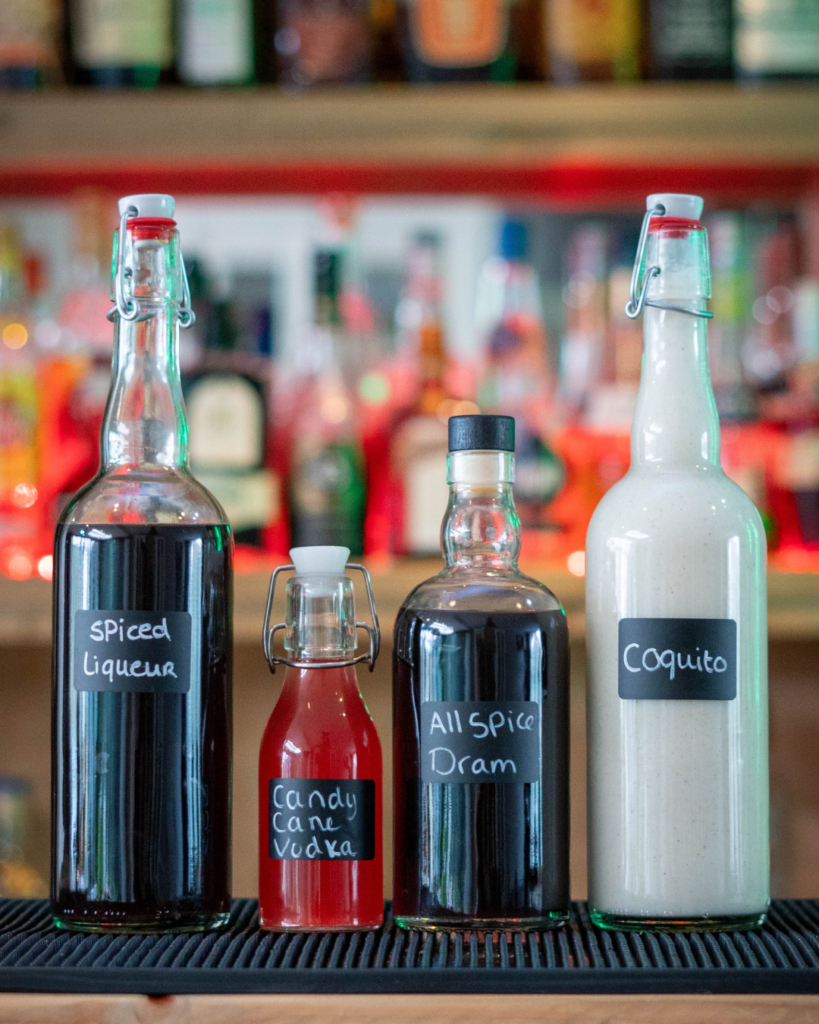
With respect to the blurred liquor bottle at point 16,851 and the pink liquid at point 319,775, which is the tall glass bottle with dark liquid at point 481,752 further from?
the blurred liquor bottle at point 16,851

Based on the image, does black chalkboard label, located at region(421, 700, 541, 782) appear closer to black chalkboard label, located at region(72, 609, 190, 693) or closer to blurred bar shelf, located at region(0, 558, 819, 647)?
black chalkboard label, located at region(72, 609, 190, 693)

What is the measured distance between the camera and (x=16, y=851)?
1.27 metres

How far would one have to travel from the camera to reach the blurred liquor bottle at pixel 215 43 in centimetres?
117

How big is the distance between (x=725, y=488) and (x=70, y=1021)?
1.19 ft

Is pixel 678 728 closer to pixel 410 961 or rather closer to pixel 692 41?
pixel 410 961

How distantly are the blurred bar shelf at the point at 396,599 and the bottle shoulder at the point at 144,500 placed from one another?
510mm

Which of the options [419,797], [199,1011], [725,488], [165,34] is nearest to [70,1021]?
[199,1011]

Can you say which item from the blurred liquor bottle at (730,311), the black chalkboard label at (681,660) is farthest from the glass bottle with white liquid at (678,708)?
the blurred liquor bottle at (730,311)

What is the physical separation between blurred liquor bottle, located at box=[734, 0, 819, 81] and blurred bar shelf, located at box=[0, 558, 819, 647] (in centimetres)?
47

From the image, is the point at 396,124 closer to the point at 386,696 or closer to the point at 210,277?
the point at 210,277

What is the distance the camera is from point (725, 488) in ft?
1.89

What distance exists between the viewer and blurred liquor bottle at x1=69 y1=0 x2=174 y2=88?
3.83 feet

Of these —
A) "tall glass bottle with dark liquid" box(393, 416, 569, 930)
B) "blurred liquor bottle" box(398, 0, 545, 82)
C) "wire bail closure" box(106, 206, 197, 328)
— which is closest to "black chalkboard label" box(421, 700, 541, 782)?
"tall glass bottle with dark liquid" box(393, 416, 569, 930)

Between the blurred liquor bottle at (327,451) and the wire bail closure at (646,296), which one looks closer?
the wire bail closure at (646,296)
